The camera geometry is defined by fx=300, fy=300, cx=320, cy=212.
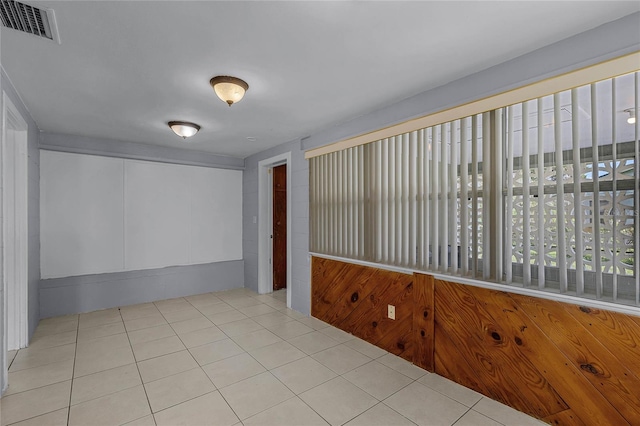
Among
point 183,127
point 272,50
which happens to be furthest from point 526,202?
point 183,127

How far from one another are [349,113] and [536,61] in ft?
5.64

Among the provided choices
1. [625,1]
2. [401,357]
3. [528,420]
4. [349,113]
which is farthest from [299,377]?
[625,1]

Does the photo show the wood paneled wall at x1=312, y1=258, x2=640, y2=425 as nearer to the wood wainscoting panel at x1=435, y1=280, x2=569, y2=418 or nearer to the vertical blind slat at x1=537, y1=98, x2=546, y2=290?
the wood wainscoting panel at x1=435, y1=280, x2=569, y2=418

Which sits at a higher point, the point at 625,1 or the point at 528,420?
the point at 625,1

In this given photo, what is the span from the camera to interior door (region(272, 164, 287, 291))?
559cm

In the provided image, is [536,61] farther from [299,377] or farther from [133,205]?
[133,205]

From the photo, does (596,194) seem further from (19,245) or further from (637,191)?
(19,245)

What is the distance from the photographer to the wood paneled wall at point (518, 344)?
1.76 m

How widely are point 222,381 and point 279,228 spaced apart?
3349 millimetres

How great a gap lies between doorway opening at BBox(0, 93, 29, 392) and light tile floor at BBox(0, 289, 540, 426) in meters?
0.26

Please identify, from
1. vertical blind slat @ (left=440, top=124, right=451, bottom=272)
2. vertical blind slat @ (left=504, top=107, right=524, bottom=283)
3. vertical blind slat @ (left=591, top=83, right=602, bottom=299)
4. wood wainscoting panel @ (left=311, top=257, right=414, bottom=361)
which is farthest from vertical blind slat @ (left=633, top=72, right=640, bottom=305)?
wood wainscoting panel @ (left=311, top=257, right=414, bottom=361)

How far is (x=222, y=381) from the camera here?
8.21 ft

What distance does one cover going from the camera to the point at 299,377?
256 centimetres

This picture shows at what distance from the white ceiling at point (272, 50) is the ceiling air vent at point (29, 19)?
5 centimetres
